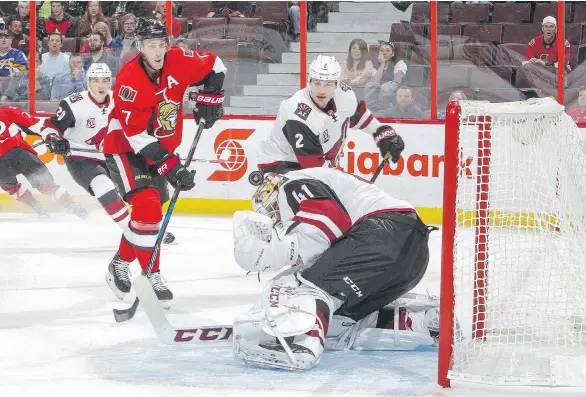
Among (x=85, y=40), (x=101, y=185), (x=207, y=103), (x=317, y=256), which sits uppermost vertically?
(x=85, y=40)

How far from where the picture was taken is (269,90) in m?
6.61

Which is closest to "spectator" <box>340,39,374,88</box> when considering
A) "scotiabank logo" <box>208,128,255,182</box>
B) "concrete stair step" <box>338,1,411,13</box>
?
"concrete stair step" <box>338,1,411,13</box>

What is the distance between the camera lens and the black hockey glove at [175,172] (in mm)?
3746

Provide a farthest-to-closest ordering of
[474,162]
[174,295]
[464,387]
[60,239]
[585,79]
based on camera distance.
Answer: [585,79] < [60,239] < [174,295] < [474,162] < [464,387]

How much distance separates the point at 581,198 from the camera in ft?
9.82

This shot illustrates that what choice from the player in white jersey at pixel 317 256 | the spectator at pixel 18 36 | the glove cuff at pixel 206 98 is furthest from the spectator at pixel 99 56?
the player in white jersey at pixel 317 256

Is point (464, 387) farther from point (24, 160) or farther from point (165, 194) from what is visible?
point (24, 160)

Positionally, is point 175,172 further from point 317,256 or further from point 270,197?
point 317,256

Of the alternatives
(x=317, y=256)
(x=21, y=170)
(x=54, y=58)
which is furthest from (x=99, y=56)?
(x=317, y=256)

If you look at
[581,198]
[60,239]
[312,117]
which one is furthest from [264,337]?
[60,239]

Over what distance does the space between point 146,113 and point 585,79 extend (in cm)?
330

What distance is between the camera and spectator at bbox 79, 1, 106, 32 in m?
6.92

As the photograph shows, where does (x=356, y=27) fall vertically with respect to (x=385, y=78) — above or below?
above

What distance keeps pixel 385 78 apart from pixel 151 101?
2790mm
